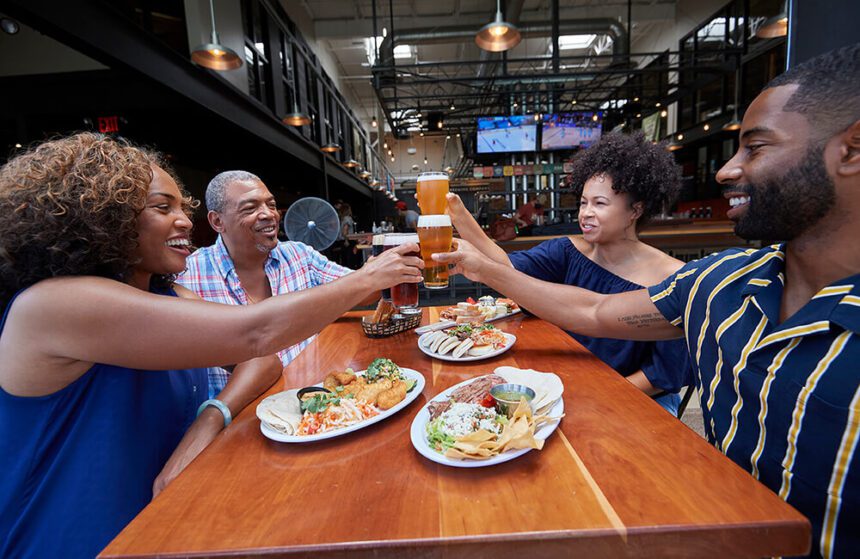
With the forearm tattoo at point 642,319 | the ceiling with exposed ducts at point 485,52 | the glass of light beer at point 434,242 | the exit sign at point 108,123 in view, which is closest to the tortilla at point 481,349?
the glass of light beer at point 434,242

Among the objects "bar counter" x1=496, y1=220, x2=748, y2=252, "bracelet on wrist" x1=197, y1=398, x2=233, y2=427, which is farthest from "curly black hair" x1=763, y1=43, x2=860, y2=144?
"bar counter" x1=496, y1=220, x2=748, y2=252

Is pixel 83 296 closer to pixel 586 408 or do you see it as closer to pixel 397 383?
pixel 397 383

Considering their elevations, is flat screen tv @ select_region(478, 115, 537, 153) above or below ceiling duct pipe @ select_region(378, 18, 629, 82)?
below

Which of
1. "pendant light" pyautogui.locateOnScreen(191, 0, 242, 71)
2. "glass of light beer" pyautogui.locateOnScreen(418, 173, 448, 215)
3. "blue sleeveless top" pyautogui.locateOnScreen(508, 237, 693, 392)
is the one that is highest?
"pendant light" pyautogui.locateOnScreen(191, 0, 242, 71)

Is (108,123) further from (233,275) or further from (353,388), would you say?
(353,388)

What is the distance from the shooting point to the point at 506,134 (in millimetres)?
11086

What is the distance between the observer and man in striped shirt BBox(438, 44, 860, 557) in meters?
0.79

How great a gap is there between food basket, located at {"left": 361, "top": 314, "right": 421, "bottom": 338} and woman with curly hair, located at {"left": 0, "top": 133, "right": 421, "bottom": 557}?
716 mm

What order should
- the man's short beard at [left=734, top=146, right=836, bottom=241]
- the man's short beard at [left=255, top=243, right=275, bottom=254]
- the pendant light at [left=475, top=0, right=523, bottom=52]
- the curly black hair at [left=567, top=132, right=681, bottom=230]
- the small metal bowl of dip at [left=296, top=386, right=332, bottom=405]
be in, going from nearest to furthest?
the man's short beard at [left=734, top=146, right=836, bottom=241] < the small metal bowl of dip at [left=296, top=386, right=332, bottom=405] < the curly black hair at [left=567, top=132, right=681, bottom=230] < the man's short beard at [left=255, top=243, right=275, bottom=254] < the pendant light at [left=475, top=0, right=523, bottom=52]

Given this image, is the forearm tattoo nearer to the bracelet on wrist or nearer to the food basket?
the food basket

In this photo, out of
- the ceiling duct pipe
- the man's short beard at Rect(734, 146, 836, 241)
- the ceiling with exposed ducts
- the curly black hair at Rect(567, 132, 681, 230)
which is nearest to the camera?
A: the man's short beard at Rect(734, 146, 836, 241)

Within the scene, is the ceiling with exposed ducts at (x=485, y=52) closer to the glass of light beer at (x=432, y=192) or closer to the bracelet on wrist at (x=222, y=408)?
the glass of light beer at (x=432, y=192)

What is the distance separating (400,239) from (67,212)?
3.00 feet

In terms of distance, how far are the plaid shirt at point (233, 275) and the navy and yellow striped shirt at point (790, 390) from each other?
Answer: 5.06ft
